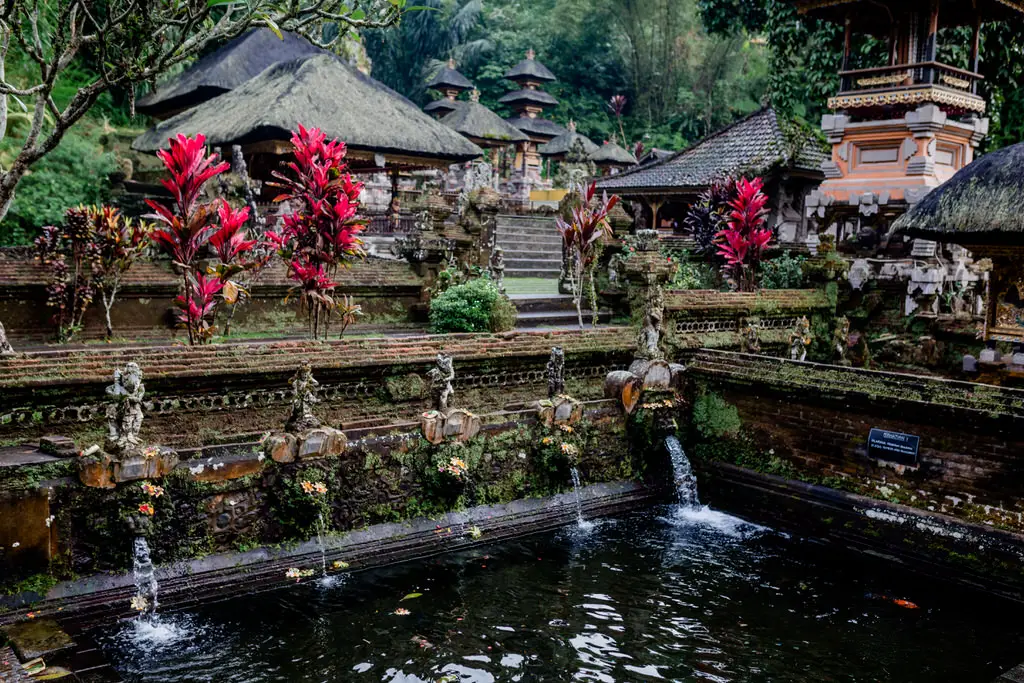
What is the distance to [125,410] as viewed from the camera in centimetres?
689

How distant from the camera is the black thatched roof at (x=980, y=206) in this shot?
9.63 m

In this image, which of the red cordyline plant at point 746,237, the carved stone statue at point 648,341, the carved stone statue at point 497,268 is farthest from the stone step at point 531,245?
the carved stone statue at point 648,341

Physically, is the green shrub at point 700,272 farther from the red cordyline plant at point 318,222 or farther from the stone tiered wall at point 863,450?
the red cordyline plant at point 318,222

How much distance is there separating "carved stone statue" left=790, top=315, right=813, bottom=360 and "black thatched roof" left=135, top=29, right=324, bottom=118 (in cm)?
1840

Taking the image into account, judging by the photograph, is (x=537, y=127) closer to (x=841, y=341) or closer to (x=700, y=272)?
(x=700, y=272)

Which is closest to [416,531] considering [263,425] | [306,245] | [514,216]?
[263,425]

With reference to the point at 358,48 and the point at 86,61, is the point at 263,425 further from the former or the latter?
the point at 358,48

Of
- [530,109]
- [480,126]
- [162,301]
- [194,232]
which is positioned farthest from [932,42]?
[530,109]

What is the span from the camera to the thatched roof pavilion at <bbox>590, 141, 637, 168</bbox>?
1437 inches

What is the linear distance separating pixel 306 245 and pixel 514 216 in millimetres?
15851

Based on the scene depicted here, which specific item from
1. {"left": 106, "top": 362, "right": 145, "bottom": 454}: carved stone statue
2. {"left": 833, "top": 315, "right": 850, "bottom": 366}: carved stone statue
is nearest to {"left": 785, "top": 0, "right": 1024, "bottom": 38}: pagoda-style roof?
{"left": 833, "top": 315, "right": 850, "bottom": 366}: carved stone statue

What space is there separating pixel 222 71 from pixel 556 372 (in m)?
20.5

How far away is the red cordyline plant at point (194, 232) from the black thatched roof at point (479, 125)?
24.9m

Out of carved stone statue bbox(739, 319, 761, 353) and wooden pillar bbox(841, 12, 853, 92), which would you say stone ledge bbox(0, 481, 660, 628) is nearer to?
carved stone statue bbox(739, 319, 761, 353)
